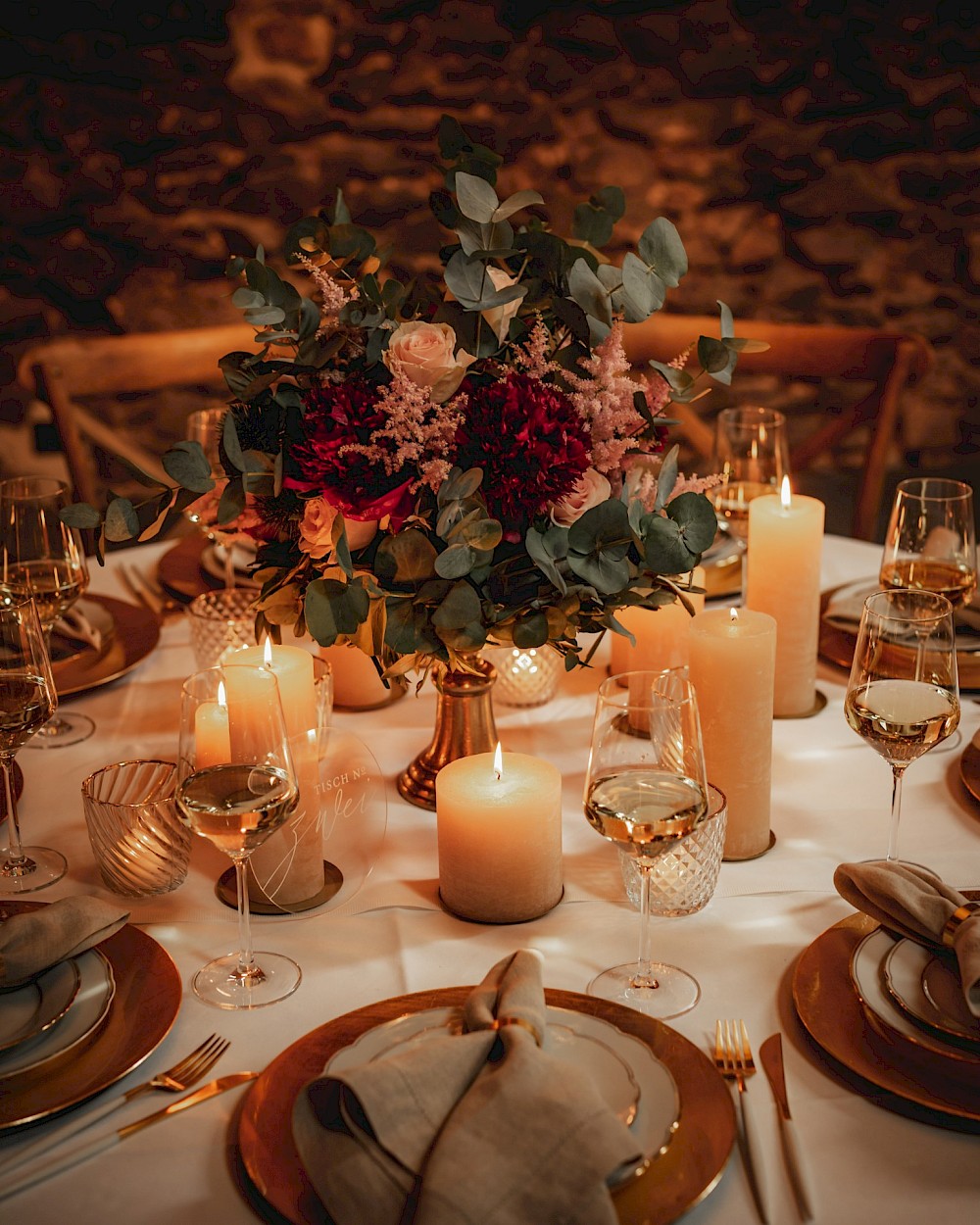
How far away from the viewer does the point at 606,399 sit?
1081mm

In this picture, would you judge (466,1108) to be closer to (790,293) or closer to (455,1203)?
(455,1203)

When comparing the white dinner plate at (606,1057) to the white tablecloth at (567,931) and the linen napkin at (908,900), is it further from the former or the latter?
the linen napkin at (908,900)

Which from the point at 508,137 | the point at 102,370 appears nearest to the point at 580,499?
the point at 102,370

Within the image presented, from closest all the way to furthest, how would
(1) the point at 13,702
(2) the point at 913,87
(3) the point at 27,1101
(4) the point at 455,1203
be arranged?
(4) the point at 455,1203 < (3) the point at 27,1101 < (1) the point at 13,702 < (2) the point at 913,87

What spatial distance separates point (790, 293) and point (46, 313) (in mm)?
2357

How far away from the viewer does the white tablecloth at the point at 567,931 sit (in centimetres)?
77

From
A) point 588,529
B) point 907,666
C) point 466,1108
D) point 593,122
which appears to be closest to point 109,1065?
point 466,1108

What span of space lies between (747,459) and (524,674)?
50 centimetres

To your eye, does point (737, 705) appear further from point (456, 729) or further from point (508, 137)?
point (508, 137)

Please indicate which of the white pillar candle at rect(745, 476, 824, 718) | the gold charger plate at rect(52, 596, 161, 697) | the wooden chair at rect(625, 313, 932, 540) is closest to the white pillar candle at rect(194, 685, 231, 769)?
the gold charger plate at rect(52, 596, 161, 697)

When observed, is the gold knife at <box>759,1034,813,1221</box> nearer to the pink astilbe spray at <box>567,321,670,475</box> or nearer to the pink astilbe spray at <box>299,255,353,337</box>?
the pink astilbe spray at <box>567,321,670,475</box>

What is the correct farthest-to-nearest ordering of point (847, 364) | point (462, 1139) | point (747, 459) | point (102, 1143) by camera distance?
point (847, 364)
point (747, 459)
point (102, 1143)
point (462, 1139)

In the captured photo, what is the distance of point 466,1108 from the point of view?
2.37 feet

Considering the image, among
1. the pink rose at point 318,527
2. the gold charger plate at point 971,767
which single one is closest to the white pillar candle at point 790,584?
the gold charger plate at point 971,767
